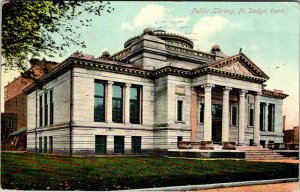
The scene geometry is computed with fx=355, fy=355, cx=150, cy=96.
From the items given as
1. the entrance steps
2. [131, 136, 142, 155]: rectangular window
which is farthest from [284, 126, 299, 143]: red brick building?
[131, 136, 142, 155]: rectangular window

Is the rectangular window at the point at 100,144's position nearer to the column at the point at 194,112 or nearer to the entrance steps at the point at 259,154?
the column at the point at 194,112

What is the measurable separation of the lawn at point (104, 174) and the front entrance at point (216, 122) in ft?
40.6

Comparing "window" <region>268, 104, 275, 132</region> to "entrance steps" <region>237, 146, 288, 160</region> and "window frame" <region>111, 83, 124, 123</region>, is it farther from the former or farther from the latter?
"window frame" <region>111, 83, 124, 123</region>

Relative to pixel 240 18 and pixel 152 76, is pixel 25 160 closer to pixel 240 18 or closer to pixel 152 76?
pixel 240 18

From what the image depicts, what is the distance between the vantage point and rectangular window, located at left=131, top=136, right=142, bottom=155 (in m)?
26.6

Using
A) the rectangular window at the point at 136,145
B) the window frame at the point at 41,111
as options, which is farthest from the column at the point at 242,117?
the window frame at the point at 41,111

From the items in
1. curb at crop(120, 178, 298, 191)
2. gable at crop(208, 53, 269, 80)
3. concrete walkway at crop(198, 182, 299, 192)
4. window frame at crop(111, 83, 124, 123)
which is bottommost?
concrete walkway at crop(198, 182, 299, 192)

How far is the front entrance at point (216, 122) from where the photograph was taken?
96.0 ft

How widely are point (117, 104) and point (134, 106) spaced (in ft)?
4.68

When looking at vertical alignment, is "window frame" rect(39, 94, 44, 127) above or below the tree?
below

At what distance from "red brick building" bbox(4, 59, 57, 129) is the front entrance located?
52.4 feet

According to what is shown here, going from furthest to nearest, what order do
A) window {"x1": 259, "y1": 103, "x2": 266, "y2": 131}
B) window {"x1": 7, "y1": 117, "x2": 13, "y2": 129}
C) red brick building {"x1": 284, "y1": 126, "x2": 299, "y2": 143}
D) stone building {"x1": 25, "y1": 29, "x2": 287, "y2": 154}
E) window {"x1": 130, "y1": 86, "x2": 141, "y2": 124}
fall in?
window {"x1": 259, "y1": 103, "x2": 266, "y2": 131}
window {"x1": 130, "y1": 86, "x2": 141, "y2": 124}
stone building {"x1": 25, "y1": 29, "x2": 287, "y2": 154}
red brick building {"x1": 284, "y1": 126, "x2": 299, "y2": 143}
window {"x1": 7, "y1": 117, "x2": 13, "y2": 129}

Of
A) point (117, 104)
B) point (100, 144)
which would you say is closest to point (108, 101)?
point (117, 104)

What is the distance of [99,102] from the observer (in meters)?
25.3
